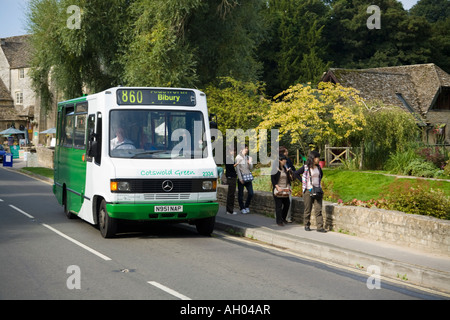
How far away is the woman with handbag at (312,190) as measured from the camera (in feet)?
42.1

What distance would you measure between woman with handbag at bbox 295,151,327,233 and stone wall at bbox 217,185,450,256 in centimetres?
41

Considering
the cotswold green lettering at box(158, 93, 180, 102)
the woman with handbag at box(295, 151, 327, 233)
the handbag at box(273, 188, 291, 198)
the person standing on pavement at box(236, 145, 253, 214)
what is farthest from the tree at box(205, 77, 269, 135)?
the cotswold green lettering at box(158, 93, 180, 102)

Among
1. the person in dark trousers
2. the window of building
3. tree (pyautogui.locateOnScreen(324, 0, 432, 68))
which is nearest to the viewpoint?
the person in dark trousers

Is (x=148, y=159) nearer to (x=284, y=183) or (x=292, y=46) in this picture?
(x=284, y=183)

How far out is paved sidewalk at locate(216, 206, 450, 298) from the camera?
29.0 feet

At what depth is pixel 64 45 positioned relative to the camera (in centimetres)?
2858

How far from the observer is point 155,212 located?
11.9 meters

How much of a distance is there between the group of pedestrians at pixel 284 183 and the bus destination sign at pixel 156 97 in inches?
104

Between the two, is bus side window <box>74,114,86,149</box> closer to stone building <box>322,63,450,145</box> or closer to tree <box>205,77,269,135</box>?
tree <box>205,77,269,135</box>

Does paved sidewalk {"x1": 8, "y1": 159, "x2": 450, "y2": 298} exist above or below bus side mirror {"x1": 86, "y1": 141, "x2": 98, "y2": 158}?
below

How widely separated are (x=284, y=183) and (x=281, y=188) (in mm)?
156

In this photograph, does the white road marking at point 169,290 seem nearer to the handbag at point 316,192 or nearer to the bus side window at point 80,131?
the handbag at point 316,192

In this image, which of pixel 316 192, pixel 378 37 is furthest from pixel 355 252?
pixel 378 37

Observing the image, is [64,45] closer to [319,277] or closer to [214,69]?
[214,69]
